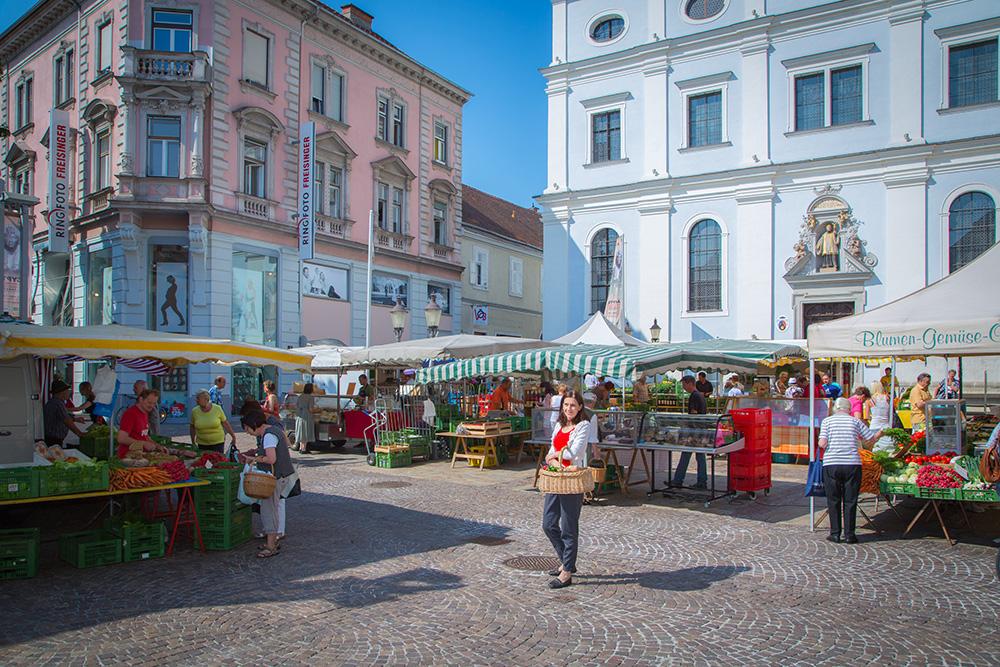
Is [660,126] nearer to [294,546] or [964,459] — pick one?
[964,459]

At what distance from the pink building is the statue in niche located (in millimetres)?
16491

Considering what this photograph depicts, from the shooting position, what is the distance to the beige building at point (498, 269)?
38312 millimetres

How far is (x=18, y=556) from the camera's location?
6.77 meters

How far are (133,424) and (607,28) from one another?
2780 cm

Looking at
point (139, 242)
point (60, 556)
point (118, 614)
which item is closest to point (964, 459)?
point (118, 614)

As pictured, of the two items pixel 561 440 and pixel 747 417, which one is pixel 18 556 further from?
pixel 747 417

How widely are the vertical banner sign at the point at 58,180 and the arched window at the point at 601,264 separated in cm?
2019

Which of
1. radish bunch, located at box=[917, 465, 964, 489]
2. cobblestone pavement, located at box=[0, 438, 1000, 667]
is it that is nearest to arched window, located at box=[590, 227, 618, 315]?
cobblestone pavement, located at box=[0, 438, 1000, 667]

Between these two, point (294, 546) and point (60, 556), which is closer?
point (60, 556)

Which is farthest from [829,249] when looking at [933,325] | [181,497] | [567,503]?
[181,497]

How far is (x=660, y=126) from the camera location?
29594 millimetres

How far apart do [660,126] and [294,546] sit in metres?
25.7

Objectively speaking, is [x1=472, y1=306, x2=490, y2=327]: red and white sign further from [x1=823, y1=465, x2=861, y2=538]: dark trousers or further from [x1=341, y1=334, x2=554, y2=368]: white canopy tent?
[x1=823, y1=465, x2=861, y2=538]: dark trousers

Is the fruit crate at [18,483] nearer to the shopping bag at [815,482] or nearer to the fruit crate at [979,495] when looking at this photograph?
the shopping bag at [815,482]
